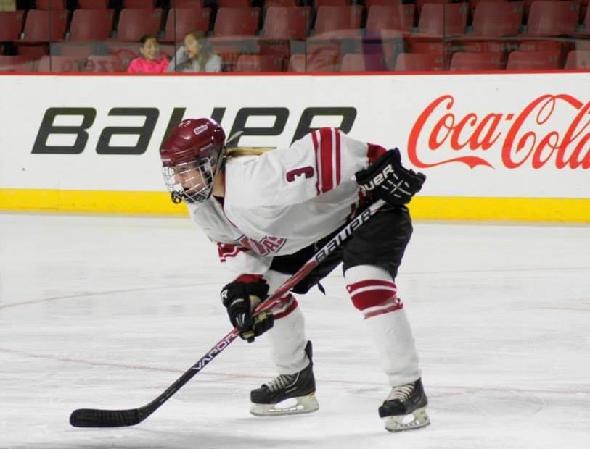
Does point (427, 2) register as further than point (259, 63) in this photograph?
No

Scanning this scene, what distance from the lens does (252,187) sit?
3.79 meters

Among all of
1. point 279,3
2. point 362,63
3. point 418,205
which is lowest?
point 418,205

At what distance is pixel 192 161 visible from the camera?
12.5 ft

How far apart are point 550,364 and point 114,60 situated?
6360mm

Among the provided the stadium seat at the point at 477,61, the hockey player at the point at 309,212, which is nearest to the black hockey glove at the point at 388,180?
the hockey player at the point at 309,212

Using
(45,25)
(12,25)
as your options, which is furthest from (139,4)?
(12,25)

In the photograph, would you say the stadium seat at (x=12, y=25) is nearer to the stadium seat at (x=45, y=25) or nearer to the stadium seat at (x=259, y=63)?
the stadium seat at (x=45, y=25)

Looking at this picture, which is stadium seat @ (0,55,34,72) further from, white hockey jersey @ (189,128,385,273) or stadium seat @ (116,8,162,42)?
white hockey jersey @ (189,128,385,273)

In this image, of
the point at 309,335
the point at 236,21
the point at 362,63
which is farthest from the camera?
the point at 236,21

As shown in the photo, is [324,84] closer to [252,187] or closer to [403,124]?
[403,124]

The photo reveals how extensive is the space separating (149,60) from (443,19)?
80.1 inches

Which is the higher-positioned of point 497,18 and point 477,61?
point 497,18

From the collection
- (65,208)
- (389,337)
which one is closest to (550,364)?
(389,337)

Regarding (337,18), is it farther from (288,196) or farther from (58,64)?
(288,196)
